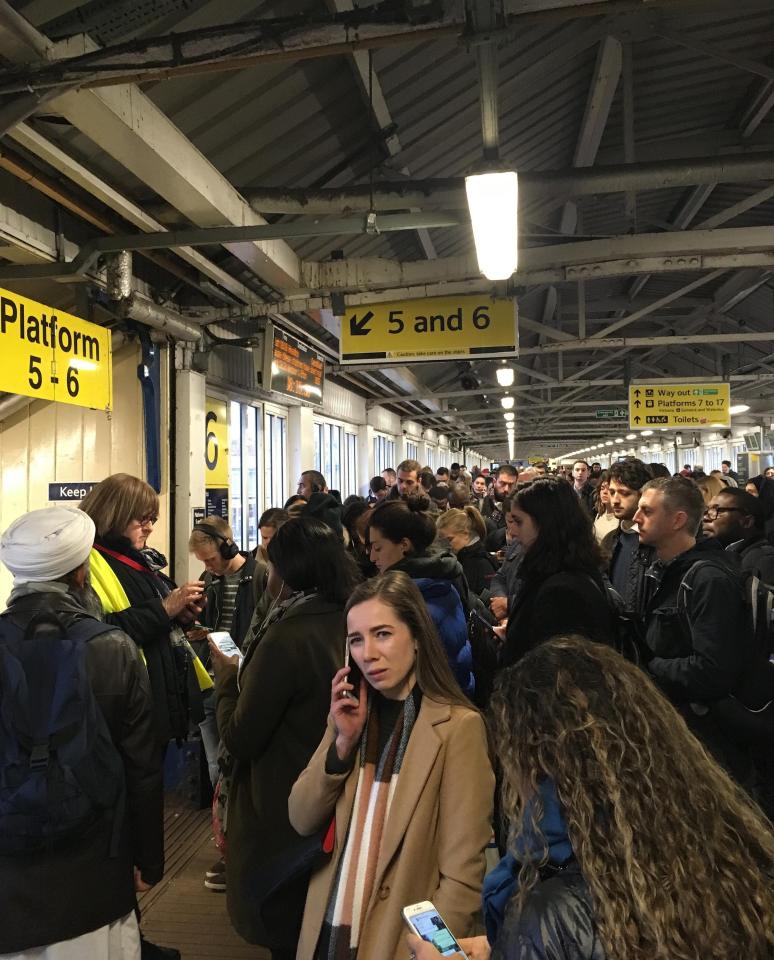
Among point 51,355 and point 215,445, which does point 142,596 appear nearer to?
point 51,355

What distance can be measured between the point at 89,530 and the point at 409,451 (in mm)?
20343

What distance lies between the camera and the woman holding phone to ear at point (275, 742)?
7.12 feet

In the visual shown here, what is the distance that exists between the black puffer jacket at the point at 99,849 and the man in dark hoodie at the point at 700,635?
1986 mm

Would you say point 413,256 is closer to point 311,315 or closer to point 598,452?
point 311,315

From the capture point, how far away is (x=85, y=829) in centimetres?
201

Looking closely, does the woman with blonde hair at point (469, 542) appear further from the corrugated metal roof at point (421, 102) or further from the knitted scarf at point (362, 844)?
the knitted scarf at point (362, 844)

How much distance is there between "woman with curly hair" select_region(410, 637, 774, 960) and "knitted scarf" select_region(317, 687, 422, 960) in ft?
1.49

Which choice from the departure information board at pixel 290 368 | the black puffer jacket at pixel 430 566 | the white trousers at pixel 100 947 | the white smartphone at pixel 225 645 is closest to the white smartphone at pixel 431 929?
the white trousers at pixel 100 947

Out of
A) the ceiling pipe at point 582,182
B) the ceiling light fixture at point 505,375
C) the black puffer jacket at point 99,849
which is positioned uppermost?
the ceiling pipe at point 582,182

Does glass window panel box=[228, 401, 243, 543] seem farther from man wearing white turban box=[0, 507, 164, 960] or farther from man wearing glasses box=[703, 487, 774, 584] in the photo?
man wearing white turban box=[0, 507, 164, 960]

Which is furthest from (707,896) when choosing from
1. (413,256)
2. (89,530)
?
(413,256)

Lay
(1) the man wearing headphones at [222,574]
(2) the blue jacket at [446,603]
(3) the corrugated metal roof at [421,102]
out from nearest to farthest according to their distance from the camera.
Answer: (2) the blue jacket at [446,603] → (3) the corrugated metal roof at [421,102] → (1) the man wearing headphones at [222,574]

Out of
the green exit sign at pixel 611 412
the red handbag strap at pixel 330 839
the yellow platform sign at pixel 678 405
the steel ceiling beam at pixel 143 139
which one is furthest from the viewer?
the green exit sign at pixel 611 412

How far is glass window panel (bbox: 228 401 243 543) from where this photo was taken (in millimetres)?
8992
